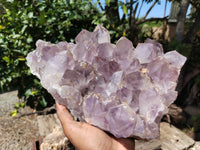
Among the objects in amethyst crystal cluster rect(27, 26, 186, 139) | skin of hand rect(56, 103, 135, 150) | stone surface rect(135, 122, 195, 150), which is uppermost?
amethyst crystal cluster rect(27, 26, 186, 139)

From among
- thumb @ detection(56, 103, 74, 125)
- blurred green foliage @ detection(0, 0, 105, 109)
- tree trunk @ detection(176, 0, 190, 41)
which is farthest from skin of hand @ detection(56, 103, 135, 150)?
tree trunk @ detection(176, 0, 190, 41)

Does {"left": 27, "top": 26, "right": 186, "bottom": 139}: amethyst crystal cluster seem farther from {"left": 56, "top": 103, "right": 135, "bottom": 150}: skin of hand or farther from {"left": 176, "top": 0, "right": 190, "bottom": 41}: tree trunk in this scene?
{"left": 176, "top": 0, "right": 190, "bottom": 41}: tree trunk

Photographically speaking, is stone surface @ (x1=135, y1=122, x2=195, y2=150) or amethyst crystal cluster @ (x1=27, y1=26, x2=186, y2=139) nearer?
amethyst crystal cluster @ (x1=27, y1=26, x2=186, y2=139)

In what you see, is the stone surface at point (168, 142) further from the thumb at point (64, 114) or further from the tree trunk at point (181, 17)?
the tree trunk at point (181, 17)

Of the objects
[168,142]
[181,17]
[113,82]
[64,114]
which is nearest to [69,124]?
[64,114]

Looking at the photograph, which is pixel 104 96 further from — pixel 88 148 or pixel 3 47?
pixel 3 47

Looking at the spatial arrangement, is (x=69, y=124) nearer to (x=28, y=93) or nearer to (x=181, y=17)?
(x=28, y=93)
